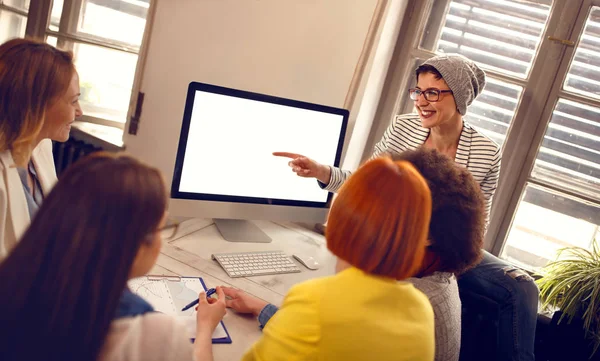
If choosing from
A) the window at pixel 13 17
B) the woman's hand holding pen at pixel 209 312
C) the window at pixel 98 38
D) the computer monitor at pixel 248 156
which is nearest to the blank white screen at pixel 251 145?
the computer monitor at pixel 248 156

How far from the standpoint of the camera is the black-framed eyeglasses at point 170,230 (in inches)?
71.8

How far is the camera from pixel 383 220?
984mm

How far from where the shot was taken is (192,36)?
7.30 feet

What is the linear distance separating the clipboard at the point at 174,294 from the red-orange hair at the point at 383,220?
1.65 ft

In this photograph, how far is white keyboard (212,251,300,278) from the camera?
1.71m

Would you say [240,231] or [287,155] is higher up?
[287,155]

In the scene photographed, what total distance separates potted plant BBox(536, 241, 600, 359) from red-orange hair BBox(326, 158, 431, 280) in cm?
128

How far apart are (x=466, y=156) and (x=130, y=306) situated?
5.10 ft

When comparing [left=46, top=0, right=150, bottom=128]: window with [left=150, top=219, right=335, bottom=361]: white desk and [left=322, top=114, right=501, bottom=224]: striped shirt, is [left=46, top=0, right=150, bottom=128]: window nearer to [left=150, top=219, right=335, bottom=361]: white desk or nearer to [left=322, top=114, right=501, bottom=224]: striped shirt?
[left=150, top=219, right=335, bottom=361]: white desk

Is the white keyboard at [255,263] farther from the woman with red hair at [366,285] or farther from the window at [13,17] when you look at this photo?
the window at [13,17]

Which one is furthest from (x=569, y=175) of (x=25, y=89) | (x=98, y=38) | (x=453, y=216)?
(x=98, y=38)

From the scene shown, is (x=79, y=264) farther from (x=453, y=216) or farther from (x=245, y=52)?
(x=245, y=52)

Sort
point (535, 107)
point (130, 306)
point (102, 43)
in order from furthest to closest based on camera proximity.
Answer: point (102, 43) → point (535, 107) → point (130, 306)

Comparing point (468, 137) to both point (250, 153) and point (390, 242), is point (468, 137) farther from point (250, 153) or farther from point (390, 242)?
point (390, 242)
